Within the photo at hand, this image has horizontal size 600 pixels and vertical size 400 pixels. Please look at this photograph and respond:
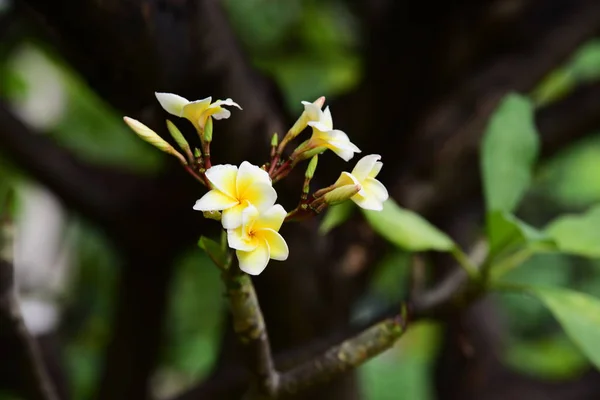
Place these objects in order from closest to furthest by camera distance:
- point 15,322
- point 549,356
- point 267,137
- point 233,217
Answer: point 233,217 → point 15,322 → point 267,137 → point 549,356

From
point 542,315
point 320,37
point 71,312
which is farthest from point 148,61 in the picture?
point 542,315

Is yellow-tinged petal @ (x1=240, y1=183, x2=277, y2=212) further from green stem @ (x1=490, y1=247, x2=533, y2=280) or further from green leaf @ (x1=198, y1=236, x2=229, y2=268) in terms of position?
green stem @ (x1=490, y1=247, x2=533, y2=280)

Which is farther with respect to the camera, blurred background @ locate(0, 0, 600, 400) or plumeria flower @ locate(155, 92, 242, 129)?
blurred background @ locate(0, 0, 600, 400)

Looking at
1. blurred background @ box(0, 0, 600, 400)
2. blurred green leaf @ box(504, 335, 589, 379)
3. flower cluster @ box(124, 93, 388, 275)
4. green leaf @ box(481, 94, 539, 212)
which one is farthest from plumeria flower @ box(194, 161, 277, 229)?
blurred green leaf @ box(504, 335, 589, 379)

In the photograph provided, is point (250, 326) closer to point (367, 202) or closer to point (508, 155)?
point (367, 202)

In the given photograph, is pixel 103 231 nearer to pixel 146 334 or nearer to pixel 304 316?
pixel 146 334

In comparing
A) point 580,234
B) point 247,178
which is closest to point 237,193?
point 247,178
